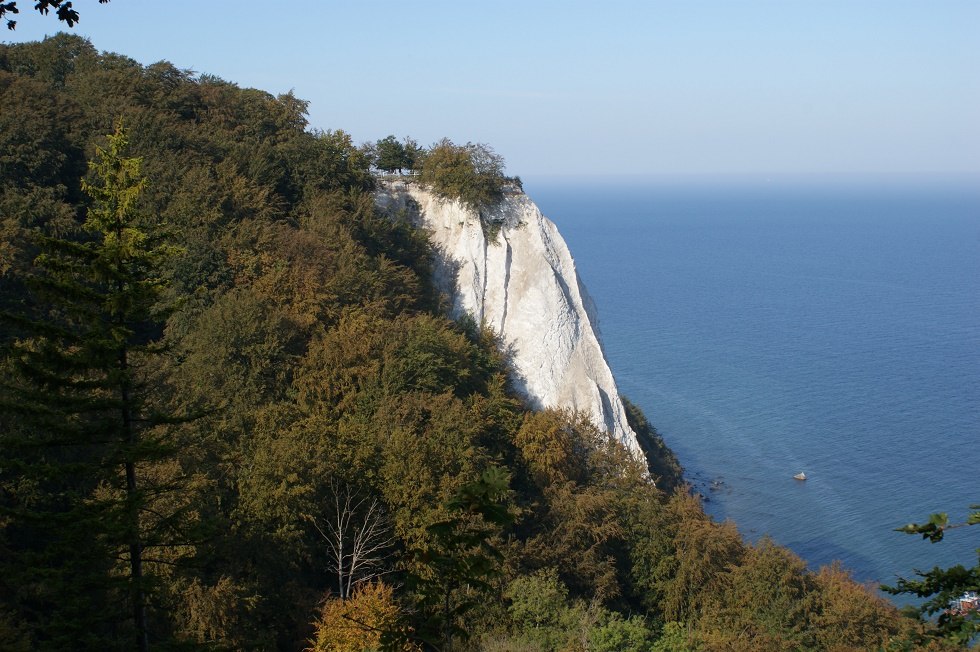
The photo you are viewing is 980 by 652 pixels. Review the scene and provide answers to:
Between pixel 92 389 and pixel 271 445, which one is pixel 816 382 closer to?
pixel 271 445

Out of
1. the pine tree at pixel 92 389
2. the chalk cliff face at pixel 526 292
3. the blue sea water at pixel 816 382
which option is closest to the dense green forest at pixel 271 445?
the pine tree at pixel 92 389

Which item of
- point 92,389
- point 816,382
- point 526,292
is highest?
point 526,292

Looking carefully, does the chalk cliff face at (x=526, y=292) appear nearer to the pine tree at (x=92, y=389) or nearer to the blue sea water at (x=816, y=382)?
the blue sea water at (x=816, y=382)

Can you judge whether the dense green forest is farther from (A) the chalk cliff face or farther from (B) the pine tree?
(A) the chalk cliff face

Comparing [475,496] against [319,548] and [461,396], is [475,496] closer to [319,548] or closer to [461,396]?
[319,548]

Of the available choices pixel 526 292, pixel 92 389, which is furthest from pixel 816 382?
pixel 92 389

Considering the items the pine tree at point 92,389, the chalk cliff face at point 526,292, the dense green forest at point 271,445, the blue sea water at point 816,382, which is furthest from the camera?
the blue sea water at point 816,382

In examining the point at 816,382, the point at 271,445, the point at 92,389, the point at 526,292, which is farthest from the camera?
the point at 816,382
